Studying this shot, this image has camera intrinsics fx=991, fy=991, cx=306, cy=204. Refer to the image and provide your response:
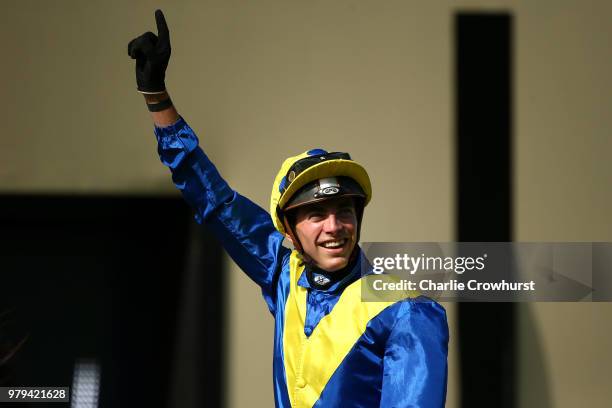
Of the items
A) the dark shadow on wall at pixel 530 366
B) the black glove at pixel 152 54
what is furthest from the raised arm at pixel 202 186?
the dark shadow on wall at pixel 530 366

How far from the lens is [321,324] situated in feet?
7.88

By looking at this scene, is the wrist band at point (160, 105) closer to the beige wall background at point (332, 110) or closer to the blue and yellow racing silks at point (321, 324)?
the blue and yellow racing silks at point (321, 324)

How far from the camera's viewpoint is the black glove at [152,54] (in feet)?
8.25

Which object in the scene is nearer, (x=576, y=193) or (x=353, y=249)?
(x=353, y=249)

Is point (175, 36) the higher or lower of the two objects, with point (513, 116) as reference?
higher

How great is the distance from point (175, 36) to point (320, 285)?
5.13 ft

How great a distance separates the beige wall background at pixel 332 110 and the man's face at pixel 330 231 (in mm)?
1179

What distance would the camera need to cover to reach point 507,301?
362 centimetres

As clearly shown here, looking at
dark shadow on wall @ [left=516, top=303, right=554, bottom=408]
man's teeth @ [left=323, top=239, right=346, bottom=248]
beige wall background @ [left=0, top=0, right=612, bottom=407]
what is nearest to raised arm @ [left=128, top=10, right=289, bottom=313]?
man's teeth @ [left=323, top=239, right=346, bottom=248]

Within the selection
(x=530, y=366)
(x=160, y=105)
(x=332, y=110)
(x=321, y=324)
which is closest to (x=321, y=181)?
(x=321, y=324)

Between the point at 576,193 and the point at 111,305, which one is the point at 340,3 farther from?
the point at 111,305

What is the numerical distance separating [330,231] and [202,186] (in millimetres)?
437

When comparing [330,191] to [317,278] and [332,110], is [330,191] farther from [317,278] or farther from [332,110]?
[332,110]

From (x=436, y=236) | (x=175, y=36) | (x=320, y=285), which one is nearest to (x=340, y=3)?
(x=175, y=36)
